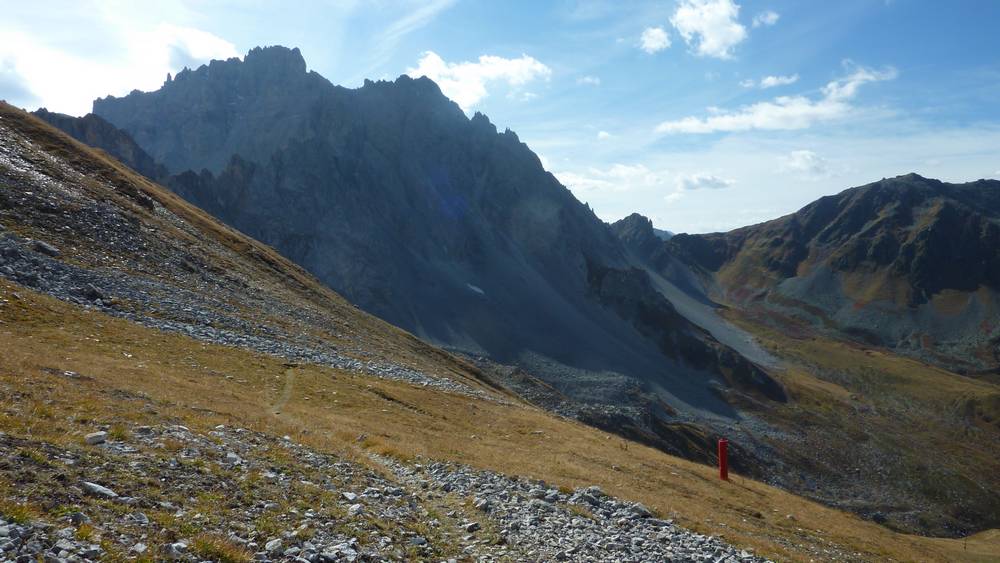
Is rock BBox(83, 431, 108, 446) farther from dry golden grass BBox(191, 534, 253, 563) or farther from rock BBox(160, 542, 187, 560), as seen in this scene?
rock BBox(160, 542, 187, 560)

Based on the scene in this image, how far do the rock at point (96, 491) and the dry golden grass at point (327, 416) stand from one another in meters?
3.00

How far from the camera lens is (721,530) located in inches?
880

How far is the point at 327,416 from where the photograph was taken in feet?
104

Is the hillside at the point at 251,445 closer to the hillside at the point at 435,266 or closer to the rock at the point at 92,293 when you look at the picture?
the rock at the point at 92,293

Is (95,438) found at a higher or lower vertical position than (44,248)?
lower

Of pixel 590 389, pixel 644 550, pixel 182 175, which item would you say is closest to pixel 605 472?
pixel 644 550

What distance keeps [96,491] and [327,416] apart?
19.6 meters

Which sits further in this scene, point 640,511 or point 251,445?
point 640,511

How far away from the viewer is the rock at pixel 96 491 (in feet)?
→ 40.4

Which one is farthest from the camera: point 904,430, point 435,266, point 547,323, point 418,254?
point 418,254

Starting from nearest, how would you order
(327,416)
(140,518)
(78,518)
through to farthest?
(78,518) < (140,518) < (327,416)

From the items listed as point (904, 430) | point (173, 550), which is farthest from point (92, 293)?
point (904, 430)

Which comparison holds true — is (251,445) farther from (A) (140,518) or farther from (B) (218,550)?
(B) (218,550)

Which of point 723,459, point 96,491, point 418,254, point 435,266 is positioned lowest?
point 723,459
